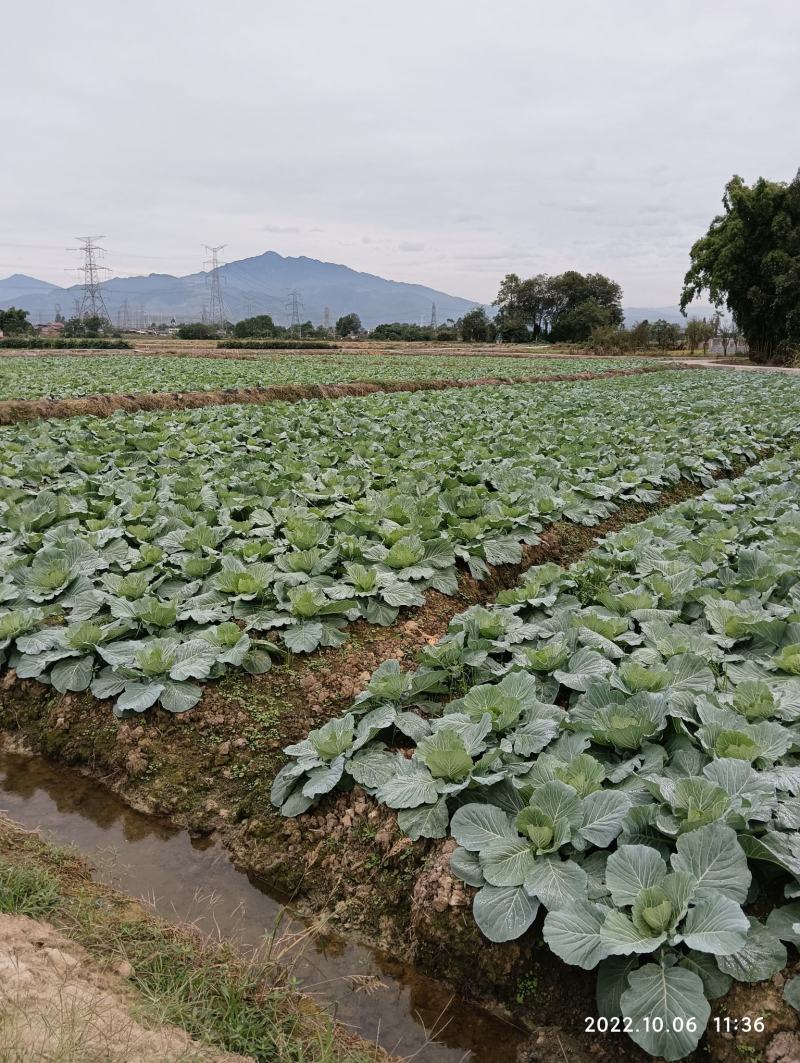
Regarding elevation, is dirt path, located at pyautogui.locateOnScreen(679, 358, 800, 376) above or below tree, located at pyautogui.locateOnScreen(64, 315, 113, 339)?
below

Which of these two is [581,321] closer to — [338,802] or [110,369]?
[110,369]

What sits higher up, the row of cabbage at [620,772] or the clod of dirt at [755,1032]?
the row of cabbage at [620,772]

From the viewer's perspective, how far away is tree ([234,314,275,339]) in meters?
73.0

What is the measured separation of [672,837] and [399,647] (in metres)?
2.19

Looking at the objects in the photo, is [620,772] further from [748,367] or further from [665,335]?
[665,335]

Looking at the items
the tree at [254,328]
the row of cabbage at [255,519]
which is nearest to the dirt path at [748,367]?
the row of cabbage at [255,519]

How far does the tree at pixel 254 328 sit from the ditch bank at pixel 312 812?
73.4 metres

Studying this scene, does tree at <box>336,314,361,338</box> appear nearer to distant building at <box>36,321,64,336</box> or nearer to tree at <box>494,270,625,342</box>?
tree at <box>494,270,625,342</box>

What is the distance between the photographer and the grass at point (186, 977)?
1.86 meters

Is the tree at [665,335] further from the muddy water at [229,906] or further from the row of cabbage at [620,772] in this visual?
the muddy water at [229,906]

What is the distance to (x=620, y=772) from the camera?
94.0 inches

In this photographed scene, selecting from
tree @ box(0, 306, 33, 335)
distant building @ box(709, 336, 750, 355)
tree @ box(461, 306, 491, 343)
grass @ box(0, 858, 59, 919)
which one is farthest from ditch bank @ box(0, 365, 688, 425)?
tree @ box(461, 306, 491, 343)

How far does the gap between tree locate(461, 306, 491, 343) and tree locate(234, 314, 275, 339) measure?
22.4m

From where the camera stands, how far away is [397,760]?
275 cm
